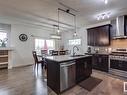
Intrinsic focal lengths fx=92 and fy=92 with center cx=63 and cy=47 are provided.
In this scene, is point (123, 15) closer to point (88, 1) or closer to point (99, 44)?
point (99, 44)

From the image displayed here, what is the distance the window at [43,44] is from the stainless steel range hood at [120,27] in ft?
17.7

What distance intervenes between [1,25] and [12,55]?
79.0 inches

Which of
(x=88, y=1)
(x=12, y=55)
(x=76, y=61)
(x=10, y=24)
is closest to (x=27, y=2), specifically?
(x=88, y=1)

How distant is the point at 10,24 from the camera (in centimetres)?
613

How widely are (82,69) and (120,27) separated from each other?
116 inches

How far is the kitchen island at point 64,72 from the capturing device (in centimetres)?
264

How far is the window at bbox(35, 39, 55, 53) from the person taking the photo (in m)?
7.54

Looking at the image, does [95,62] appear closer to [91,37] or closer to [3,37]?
[91,37]

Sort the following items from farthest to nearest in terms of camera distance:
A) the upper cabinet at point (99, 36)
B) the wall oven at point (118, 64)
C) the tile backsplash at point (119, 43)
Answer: the upper cabinet at point (99, 36) → the tile backsplash at point (119, 43) → the wall oven at point (118, 64)

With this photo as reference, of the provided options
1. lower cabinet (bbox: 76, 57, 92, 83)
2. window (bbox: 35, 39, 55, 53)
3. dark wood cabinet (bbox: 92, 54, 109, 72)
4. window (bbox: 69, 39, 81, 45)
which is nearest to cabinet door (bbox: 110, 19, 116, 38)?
dark wood cabinet (bbox: 92, 54, 109, 72)

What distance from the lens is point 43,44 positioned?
795cm

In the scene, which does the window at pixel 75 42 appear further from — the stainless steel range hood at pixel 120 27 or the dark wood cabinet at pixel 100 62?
the stainless steel range hood at pixel 120 27

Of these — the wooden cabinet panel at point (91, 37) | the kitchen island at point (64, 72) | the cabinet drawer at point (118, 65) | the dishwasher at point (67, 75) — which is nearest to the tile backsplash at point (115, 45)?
the wooden cabinet panel at point (91, 37)

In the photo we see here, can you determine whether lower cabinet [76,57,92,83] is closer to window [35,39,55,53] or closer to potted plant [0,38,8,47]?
window [35,39,55,53]
